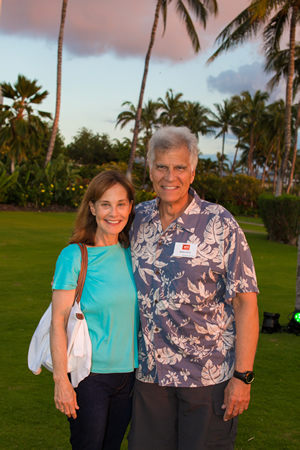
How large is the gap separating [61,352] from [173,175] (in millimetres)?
1133

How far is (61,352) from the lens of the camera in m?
2.16

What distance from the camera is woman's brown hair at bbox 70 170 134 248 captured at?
2.43 metres

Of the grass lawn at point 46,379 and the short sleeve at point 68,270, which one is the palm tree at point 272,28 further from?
the short sleeve at point 68,270

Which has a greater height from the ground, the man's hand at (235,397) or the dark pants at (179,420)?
the man's hand at (235,397)

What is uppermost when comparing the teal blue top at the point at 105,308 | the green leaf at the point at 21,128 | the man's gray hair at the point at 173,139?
the green leaf at the point at 21,128

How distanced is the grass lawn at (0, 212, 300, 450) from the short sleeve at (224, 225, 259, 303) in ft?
5.33

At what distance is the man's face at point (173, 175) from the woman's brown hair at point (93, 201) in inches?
8.3

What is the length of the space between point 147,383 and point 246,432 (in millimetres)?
1480

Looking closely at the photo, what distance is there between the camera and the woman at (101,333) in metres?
2.18

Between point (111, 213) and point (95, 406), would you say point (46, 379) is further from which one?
point (111, 213)

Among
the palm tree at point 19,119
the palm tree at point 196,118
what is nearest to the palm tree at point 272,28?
the palm tree at point 19,119

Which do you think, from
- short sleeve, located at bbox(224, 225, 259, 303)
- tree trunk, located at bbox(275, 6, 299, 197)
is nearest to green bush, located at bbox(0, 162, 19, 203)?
tree trunk, located at bbox(275, 6, 299, 197)

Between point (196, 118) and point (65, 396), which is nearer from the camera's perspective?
point (65, 396)

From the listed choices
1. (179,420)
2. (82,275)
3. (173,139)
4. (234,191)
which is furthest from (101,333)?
(234,191)
